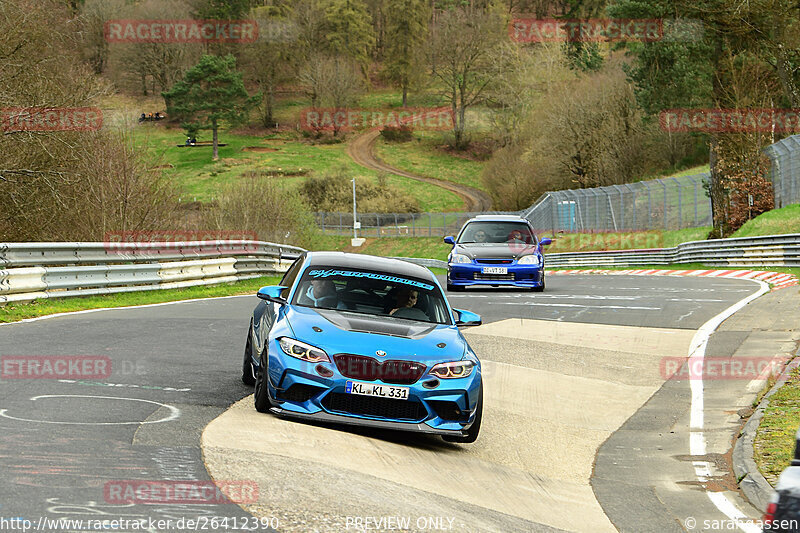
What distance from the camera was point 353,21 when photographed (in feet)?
474

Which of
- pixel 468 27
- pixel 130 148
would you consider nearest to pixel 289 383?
pixel 130 148

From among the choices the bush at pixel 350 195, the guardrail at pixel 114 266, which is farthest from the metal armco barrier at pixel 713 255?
the bush at pixel 350 195

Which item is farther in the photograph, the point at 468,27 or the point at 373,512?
the point at 468,27

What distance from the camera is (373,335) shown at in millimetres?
7949

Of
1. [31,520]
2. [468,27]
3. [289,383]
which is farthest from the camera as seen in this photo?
[468,27]

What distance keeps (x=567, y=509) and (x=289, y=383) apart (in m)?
2.30

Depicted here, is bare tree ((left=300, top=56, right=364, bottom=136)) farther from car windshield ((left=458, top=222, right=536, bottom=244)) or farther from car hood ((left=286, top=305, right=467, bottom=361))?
car hood ((left=286, top=305, right=467, bottom=361))

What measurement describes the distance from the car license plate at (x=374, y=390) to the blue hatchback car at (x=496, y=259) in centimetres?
1413

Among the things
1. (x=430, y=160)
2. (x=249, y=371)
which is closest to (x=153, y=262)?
(x=249, y=371)

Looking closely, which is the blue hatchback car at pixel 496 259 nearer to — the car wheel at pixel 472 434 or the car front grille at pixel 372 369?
the car wheel at pixel 472 434

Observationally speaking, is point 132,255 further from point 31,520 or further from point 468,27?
point 468,27

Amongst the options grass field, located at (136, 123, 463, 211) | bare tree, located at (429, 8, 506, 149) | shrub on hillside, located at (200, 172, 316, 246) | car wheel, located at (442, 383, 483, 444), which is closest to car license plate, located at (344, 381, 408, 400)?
car wheel, located at (442, 383, 483, 444)

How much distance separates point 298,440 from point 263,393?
101 centimetres

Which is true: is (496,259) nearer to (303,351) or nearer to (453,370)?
(453,370)
